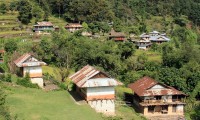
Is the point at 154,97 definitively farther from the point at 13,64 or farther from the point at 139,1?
the point at 139,1

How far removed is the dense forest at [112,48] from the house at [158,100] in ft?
7.24

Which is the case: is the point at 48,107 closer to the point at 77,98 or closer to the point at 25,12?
the point at 77,98

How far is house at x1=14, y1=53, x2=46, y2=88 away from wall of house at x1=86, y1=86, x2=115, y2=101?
273 inches

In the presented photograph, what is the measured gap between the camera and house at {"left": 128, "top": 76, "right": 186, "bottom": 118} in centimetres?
3084

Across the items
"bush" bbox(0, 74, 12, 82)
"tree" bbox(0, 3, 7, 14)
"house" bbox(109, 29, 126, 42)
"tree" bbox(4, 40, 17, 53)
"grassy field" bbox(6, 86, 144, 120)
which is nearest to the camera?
"grassy field" bbox(6, 86, 144, 120)

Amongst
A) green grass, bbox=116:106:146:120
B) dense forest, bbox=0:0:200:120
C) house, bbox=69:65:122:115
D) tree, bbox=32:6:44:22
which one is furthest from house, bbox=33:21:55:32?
house, bbox=69:65:122:115

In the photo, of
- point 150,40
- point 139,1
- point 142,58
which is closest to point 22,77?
point 142,58

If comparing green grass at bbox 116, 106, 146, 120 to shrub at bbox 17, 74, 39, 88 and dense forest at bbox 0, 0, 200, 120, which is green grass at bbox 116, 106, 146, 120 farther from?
shrub at bbox 17, 74, 39, 88

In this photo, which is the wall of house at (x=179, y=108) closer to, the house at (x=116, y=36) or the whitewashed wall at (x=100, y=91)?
the whitewashed wall at (x=100, y=91)

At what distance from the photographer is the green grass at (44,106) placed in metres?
22.3

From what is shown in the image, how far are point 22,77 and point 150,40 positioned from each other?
120 ft

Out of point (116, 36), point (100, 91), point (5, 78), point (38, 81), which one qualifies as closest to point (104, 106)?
point (100, 91)

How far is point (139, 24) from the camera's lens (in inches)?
3000

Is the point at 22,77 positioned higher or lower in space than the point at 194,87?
higher
